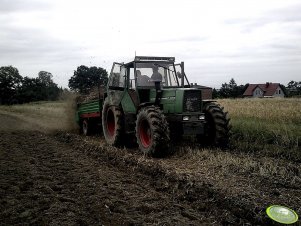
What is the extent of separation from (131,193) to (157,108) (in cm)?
310

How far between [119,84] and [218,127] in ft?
10.2

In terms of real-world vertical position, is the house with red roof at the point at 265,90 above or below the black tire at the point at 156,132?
above

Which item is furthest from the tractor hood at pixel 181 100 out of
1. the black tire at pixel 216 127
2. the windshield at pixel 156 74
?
the windshield at pixel 156 74

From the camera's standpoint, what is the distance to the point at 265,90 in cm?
8250

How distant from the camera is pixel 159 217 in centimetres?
435

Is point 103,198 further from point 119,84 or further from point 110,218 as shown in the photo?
point 119,84

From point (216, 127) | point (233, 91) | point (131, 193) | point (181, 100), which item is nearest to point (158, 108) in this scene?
point (181, 100)

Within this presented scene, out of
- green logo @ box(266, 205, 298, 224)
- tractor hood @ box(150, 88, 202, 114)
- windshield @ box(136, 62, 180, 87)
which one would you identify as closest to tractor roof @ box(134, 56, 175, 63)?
windshield @ box(136, 62, 180, 87)

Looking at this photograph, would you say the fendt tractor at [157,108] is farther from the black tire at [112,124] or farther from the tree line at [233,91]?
the tree line at [233,91]

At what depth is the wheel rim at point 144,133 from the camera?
8328 millimetres

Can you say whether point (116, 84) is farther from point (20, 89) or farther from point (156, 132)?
point (20, 89)

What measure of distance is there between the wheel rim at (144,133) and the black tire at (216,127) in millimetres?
1499

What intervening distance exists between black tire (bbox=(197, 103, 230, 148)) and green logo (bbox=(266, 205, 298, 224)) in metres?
4.05

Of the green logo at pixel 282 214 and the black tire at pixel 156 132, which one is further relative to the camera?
the black tire at pixel 156 132
